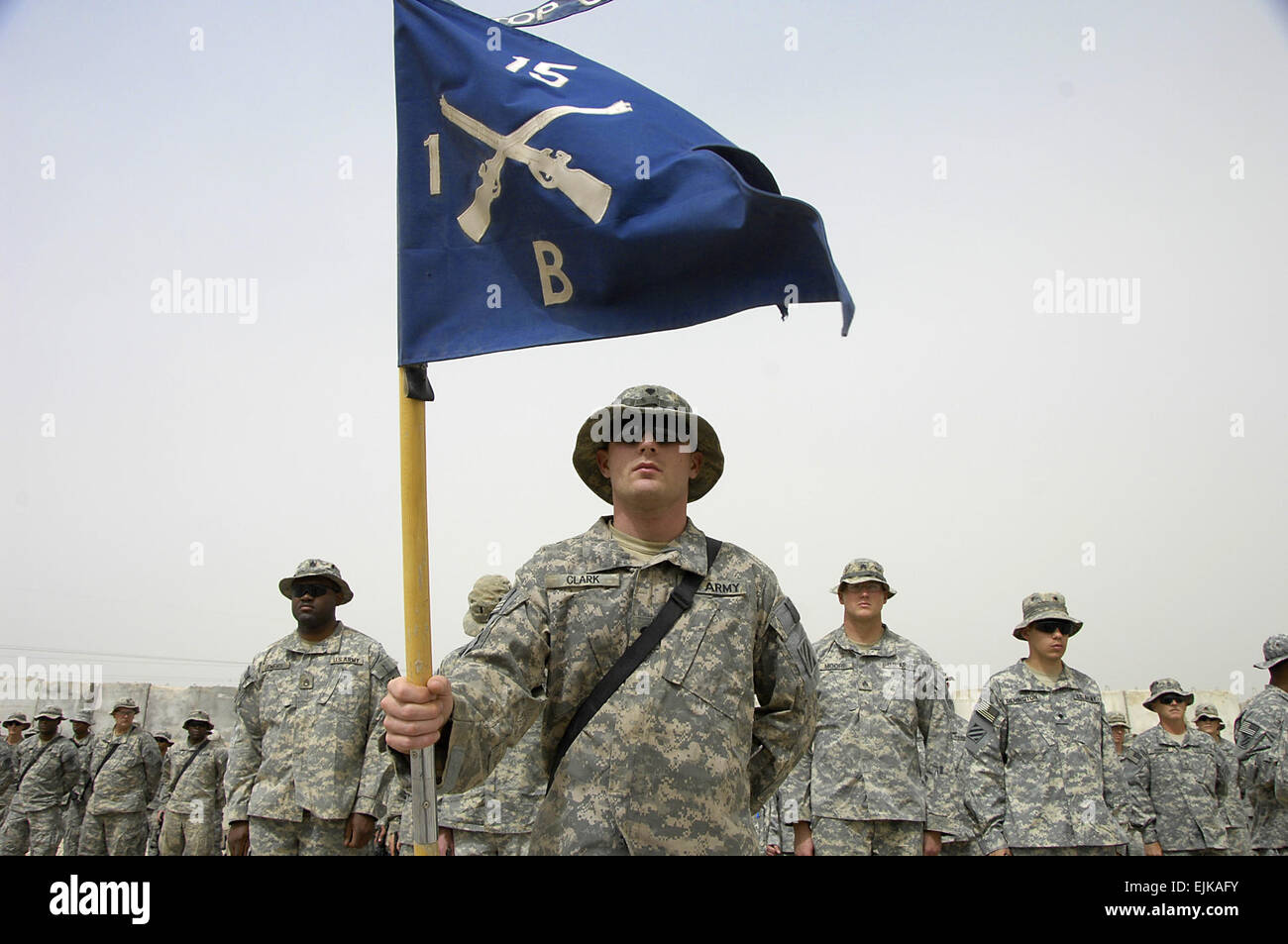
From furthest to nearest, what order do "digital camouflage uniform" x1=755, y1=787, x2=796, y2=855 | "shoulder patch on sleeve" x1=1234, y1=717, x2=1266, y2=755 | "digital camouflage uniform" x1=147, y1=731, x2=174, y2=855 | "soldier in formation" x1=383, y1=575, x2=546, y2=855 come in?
"digital camouflage uniform" x1=147, y1=731, x2=174, y2=855, "digital camouflage uniform" x1=755, y1=787, x2=796, y2=855, "shoulder patch on sleeve" x1=1234, y1=717, x2=1266, y2=755, "soldier in formation" x1=383, y1=575, x2=546, y2=855

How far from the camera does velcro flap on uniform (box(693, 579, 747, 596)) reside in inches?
173

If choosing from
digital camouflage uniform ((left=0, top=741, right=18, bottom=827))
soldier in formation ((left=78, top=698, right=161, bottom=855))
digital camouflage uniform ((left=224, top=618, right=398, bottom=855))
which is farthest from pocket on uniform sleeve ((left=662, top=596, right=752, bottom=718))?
digital camouflage uniform ((left=0, top=741, right=18, bottom=827))

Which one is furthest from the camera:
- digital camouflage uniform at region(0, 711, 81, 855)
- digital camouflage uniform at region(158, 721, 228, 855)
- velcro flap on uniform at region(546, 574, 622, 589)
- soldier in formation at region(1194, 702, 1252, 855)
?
digital camouflage uniform at region(0, 711, 81, 855)

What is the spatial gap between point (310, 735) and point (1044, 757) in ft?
17.4

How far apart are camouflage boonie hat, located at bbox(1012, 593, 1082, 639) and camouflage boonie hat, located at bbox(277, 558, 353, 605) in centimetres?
525

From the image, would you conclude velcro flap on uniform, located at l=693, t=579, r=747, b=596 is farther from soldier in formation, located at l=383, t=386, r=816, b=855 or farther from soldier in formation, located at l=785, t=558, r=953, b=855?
soldier in formation, located at l=785, t=558, r=953, b=855

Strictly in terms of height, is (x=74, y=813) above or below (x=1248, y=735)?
below

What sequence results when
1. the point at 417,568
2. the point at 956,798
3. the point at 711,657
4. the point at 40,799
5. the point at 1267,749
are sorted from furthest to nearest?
the point at 40,799 → the point at 1267,749 → the point at 956,798 → the point at 711,657 → the point at 417,568

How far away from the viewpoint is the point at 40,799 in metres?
16.3

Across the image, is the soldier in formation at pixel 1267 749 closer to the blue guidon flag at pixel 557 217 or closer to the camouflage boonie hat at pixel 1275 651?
the camouflage boonie hat at pixel 1275 651

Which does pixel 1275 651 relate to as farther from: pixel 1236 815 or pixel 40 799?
pixel 40 799

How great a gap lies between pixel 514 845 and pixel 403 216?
5134 mm

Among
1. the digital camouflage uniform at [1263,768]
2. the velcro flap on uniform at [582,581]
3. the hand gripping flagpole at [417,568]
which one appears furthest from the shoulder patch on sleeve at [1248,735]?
the hand gripping flagpole at [417,568]

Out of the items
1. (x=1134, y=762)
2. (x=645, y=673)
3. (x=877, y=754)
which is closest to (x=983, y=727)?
(x=877, y=754)
